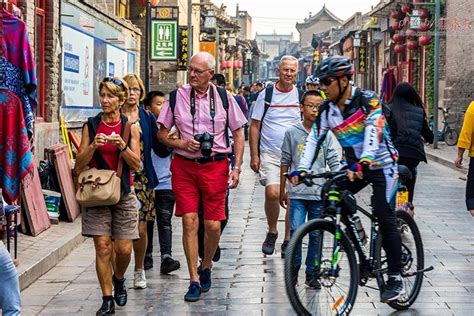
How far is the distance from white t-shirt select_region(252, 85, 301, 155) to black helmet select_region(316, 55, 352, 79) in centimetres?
321

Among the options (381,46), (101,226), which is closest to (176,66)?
(381,46)

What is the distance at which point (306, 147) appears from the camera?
7070mm

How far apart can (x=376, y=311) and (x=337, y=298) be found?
96cm

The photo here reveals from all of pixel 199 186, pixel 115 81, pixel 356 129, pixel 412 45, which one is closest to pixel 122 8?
pixel 412 45

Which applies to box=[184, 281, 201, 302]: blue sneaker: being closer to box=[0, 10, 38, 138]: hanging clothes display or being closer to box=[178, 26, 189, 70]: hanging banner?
box=[0, 10, 38, 138]: hanging clothes display

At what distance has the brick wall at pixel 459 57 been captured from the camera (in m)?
30.9

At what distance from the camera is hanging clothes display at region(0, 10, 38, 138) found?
8891mm

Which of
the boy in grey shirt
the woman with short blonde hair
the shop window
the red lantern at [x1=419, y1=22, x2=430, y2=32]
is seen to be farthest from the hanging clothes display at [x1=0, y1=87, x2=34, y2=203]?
the red lantern at [x1=419, y1=22, x2=430, y2=32]

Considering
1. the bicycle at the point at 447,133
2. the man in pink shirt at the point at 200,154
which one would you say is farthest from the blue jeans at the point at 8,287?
the bicycle at the point at 447,133

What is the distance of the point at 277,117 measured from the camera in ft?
33.5

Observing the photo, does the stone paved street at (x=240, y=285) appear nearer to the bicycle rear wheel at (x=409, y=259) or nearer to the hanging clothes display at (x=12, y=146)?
the bicycle rear wheel at (x=409, y=259)

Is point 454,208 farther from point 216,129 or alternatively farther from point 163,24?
point 163,24

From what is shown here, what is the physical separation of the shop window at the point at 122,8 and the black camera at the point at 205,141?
2115cm

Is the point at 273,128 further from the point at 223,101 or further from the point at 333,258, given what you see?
the point at 333,258
